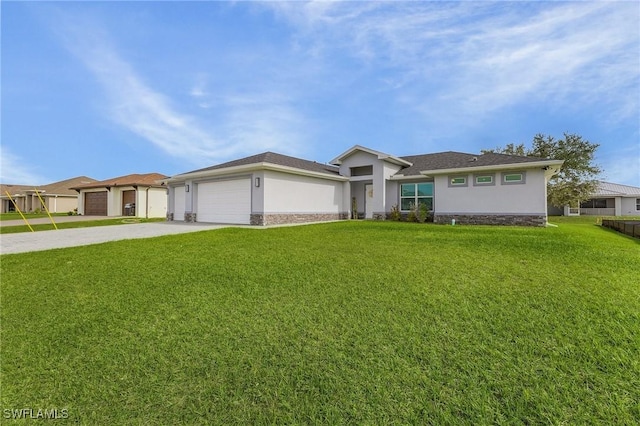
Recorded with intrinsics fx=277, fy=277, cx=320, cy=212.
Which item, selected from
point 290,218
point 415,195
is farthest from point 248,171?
point 415,195

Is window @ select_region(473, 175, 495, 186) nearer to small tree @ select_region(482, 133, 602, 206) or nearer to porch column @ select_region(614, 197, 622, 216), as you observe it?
small tree @ select_region(482, 133, 602, 206)

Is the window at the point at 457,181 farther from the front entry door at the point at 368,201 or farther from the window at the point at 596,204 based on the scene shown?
the window at the point at 596,204

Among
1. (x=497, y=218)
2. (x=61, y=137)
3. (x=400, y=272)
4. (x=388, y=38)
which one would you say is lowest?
(x=400, y=272)

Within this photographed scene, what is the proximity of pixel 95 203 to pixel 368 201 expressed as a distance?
28.2m

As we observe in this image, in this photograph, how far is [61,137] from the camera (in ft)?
48.3

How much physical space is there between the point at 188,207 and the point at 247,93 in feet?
27.3

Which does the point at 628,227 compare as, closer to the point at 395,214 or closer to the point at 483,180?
the point at 483,180

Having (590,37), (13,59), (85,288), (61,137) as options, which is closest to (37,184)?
(61,137)

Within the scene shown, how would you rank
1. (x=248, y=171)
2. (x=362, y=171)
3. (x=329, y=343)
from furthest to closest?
1. (x=362, y=171)
2. (x=248, y=171)
3. (x=329, y=343)

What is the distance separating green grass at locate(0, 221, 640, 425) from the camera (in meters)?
2.28

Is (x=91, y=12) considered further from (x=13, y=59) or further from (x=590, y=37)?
(x=590, y=37)

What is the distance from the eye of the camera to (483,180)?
47.6 ft

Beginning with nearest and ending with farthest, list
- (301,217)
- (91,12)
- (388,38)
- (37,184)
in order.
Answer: (91,12) < (388,38) < (301,217) < (37,184)

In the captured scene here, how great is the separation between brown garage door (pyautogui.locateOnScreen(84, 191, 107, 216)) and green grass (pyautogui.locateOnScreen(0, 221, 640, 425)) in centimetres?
2694
